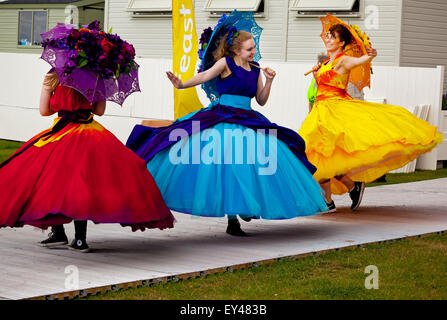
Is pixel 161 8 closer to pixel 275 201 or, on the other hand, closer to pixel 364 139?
pixel 364 139

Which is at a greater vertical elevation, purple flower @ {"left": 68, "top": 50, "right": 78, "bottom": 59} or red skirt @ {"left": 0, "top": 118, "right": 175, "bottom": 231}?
purple flower @ {"left": 68, "top": 50, "right": 78, "bottom": 59}

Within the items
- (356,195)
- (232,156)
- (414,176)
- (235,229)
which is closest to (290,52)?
(414,176)

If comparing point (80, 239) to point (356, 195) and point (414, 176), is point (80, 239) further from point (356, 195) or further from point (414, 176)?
point (414, 176)

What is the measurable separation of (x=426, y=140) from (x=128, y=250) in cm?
376

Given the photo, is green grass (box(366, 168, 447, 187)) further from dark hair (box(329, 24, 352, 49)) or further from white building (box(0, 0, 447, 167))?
dark hair (box(329, 24, 352, 49))

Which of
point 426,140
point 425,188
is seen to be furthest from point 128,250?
point 425,188

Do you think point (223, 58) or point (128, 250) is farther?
point (223, 58)

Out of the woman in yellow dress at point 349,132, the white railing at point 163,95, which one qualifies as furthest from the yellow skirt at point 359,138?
the white railing at point 163,95

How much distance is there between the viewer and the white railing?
53.3 ft

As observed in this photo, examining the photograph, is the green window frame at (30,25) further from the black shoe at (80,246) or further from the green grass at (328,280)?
the green grass at (328,280)

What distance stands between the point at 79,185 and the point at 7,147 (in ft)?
43.5

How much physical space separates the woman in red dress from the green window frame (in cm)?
3063

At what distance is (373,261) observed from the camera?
6988mm

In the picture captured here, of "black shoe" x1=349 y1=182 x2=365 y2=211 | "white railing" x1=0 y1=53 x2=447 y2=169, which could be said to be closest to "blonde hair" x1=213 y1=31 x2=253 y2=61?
"black shoe" x1=349 y1=182 x2=365 y2=211
